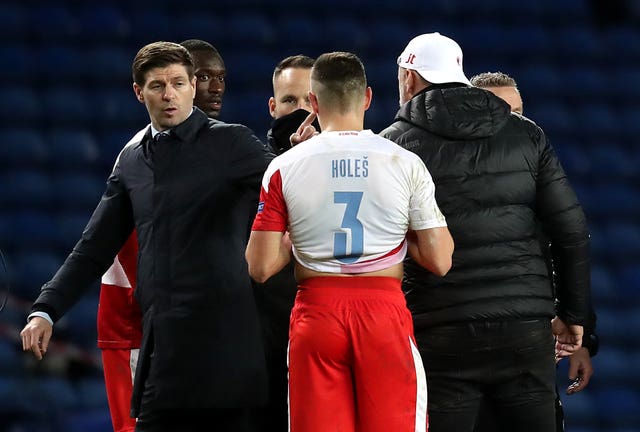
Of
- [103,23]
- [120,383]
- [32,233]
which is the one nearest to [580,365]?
[120,383]

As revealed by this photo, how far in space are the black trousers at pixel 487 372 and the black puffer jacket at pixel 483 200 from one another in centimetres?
5

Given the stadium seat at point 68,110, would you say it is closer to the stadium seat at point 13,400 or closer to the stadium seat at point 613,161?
the stadium seat at point 13,400

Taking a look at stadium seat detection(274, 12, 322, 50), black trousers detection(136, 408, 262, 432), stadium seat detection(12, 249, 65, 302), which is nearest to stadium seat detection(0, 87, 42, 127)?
stadium seat detection(12, 249, 65, 302)

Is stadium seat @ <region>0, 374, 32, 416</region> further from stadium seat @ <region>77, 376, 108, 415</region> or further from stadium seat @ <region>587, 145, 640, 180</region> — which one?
stadium seat @ <region>587, 145, 640, 180</region>

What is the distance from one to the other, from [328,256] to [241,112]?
5.74m

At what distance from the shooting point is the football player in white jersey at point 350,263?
11.2 ft

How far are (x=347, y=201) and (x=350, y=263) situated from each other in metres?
0.17

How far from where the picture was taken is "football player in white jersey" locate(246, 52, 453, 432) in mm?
3414

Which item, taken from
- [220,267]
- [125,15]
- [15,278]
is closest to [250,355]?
[220,267]

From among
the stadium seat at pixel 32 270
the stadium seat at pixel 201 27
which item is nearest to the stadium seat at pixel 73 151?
the stadium seat at pixel 32 270

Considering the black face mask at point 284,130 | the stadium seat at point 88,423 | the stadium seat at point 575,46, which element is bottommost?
the stadium seat at point 88,423

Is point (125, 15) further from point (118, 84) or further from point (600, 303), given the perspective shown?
point (600, 303)

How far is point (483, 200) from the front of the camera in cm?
380

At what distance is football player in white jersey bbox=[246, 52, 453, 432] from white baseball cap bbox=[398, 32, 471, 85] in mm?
564
